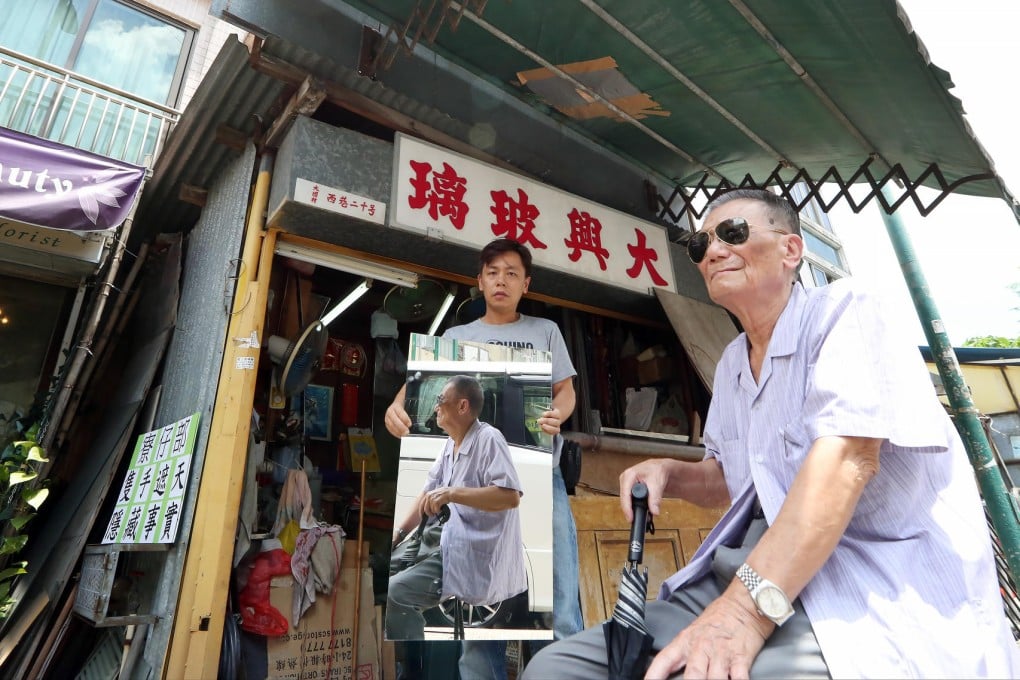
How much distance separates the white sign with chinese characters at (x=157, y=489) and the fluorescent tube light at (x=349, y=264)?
4.03 feet

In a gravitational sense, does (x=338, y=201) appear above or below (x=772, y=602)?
above

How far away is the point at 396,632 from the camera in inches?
78.6

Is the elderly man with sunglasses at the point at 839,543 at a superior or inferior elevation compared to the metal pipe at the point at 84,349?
inferior

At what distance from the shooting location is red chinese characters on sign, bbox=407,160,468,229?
145 inches

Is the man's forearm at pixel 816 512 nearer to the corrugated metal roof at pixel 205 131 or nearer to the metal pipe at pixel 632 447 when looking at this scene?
the metal pipe at pixel 632 447

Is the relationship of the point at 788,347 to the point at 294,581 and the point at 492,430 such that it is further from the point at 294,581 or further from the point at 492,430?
the point at 294,581

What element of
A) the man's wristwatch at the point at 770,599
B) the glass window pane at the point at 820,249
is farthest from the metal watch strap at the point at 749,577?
the glass window pane at the point at 820,249

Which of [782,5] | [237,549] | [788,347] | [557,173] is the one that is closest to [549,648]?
[788,347]

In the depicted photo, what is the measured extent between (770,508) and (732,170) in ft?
15.6

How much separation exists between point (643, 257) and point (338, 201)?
9.32 feet

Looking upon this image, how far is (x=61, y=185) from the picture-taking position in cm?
410

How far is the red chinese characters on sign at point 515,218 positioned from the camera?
4.03 metres

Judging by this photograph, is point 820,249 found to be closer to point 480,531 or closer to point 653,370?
point 653,370

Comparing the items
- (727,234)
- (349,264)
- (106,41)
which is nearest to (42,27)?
(106,41)
